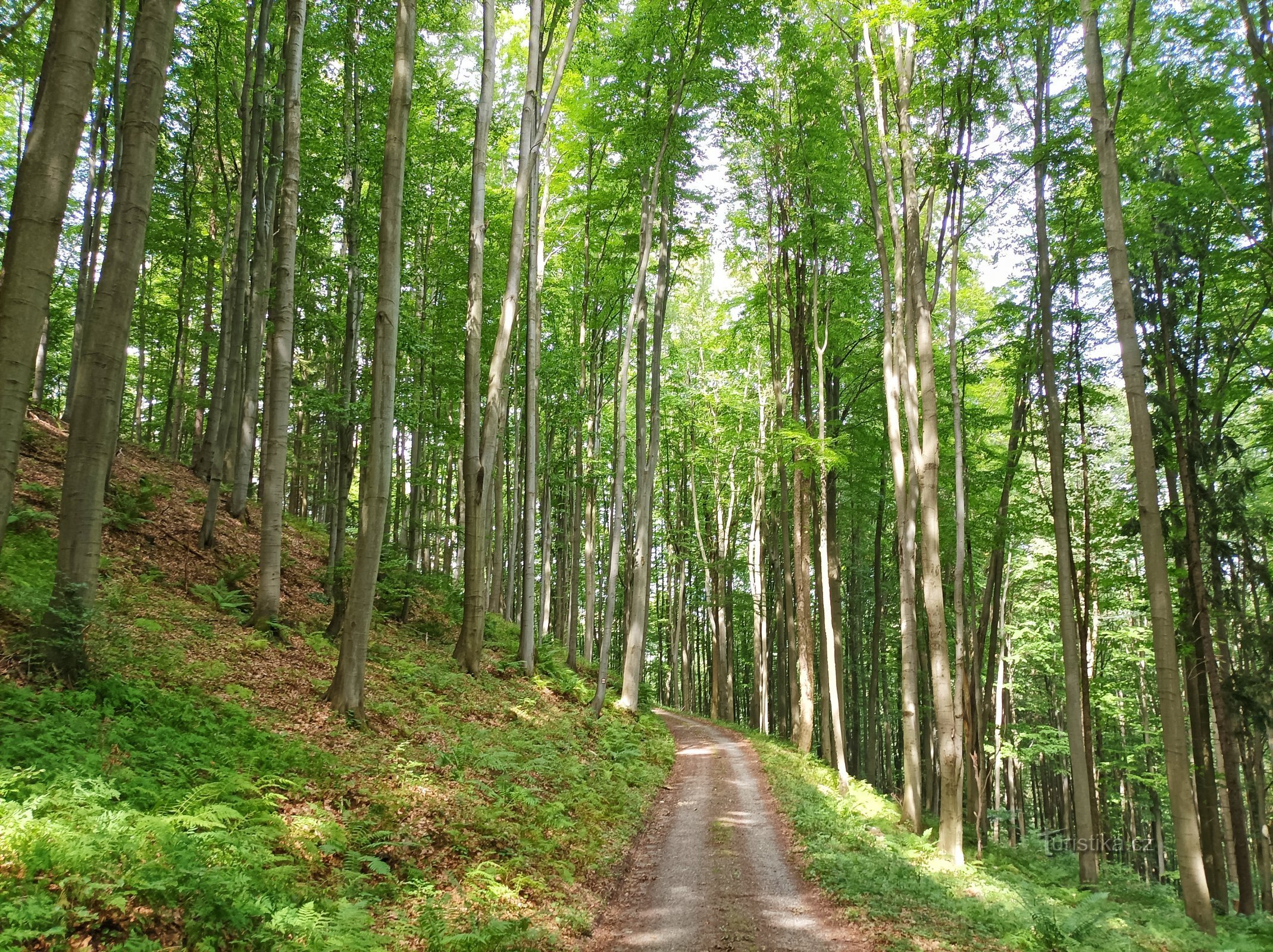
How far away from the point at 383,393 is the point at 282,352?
2484 mm

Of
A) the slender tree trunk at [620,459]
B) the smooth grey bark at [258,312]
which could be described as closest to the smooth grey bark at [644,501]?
the slender tree trunk at [620,459]

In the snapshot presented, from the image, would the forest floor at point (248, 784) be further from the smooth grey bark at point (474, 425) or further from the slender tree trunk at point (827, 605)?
the slender tree trunk at point (827, 605)

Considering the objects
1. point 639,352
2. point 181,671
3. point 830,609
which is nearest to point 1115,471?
point 830,609

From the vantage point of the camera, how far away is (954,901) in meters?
7.34

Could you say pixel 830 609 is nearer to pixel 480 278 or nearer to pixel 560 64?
pixel 480 278

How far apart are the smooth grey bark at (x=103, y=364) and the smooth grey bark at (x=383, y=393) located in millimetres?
2660

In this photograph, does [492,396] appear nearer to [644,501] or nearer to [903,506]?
[644,501]

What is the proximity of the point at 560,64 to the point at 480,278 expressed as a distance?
4276mm

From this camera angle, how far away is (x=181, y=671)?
7.18 meters

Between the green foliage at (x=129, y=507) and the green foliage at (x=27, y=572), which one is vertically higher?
the green foliage at (x=129, y=507)

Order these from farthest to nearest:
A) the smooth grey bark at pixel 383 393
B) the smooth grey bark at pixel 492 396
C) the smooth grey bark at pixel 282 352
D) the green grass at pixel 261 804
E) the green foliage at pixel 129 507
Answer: the smooth grey bark at pixel 492 396 < the green foliage at pixel 129 507 < the smooth grey bark at pixel 282 352 < the smooth grey bark at pixel 383 393 < the green grass at pixel 261 804

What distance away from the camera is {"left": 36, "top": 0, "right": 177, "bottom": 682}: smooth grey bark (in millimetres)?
5668

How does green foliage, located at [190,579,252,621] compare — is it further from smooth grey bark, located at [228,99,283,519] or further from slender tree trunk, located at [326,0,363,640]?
smooth grey bark, located at [228,99,283,519]

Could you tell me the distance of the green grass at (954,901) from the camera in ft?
21.3
